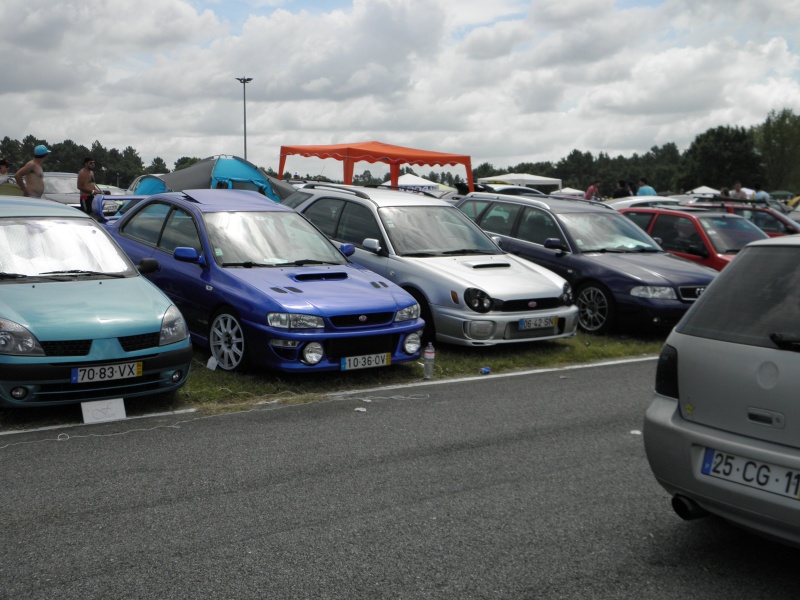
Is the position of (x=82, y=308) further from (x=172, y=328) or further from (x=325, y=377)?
(x=325, y=377)

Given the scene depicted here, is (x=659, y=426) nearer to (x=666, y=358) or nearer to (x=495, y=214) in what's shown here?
(x=666, y=358)

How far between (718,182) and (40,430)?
331 ft

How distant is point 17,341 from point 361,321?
9.99 ft

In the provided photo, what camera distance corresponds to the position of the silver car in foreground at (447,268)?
9.61 meters

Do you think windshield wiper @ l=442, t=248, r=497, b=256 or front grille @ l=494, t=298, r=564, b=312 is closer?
front grille @ l=494, t=298, r=564, b=312

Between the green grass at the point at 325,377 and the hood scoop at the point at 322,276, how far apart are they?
3.12 ft

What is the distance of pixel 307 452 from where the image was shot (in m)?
5.96

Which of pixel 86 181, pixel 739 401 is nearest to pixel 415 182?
pixel 86 181

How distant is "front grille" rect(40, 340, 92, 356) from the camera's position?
6.44 meters

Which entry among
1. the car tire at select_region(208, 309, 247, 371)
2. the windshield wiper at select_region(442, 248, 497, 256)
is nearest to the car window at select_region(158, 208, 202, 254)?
the car tire at select_region(208, 309, 247, 371)

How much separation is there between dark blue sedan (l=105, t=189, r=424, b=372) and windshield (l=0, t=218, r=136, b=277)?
764 mm

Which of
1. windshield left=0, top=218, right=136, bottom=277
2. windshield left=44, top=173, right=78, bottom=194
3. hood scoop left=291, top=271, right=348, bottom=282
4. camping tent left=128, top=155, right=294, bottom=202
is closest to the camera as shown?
windshield left=0, top=218, right=136, bottom=277

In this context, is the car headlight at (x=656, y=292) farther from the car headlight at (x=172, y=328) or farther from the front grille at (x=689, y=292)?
the car headlight at (x=172, y=328)

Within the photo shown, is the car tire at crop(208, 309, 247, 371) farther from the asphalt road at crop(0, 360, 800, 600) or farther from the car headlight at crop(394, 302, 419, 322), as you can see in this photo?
the car headlight at crop(394, 302, 419, 322)
